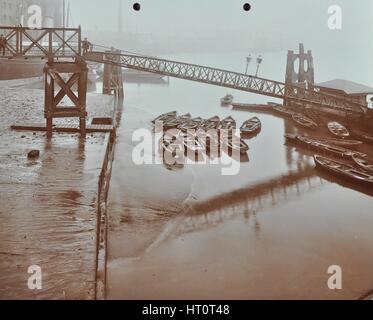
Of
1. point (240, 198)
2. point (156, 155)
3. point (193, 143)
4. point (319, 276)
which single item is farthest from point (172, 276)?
point (193, 143)

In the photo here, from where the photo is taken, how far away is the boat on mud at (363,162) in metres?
21.2

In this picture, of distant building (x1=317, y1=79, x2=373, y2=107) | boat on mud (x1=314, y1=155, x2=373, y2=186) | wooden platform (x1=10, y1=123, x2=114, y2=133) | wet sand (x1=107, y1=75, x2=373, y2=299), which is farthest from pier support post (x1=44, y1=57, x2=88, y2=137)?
distant building (x1=317, y1=79, x2=373, y2=107)

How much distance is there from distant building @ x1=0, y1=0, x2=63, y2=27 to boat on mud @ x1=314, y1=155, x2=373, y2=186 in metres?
46.0

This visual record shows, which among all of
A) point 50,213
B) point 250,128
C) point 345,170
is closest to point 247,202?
point 345,170

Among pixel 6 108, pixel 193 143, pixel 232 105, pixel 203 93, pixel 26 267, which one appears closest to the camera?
pixel 26 267

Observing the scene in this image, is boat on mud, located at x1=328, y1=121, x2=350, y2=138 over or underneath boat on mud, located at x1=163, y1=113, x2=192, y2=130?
underneath

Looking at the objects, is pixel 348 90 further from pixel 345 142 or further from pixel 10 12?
pixel 10 12

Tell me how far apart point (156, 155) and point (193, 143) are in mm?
3280

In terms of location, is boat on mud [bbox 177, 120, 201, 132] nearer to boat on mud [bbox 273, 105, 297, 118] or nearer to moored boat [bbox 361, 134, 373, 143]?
boat on mud [bbox 273, 105, 297, 118]

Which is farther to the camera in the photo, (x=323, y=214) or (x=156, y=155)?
(x=156, y=155)

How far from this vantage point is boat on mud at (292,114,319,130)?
34.2 m

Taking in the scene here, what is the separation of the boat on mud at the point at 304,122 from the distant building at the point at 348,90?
2.95m

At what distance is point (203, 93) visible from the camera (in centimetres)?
6191
